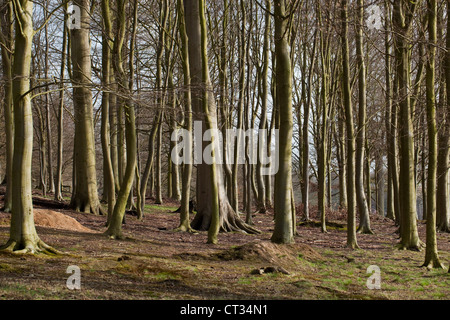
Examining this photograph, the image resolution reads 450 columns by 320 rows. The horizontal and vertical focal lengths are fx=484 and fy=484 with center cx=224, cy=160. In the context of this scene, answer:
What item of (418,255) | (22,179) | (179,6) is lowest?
(418,255)

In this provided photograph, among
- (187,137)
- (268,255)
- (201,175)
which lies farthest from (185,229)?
(268,255)

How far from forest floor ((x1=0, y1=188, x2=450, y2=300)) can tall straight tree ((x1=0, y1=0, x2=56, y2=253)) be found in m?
0.43

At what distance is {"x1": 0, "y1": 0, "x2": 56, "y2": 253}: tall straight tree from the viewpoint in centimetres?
809

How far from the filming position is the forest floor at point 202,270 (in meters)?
6.53

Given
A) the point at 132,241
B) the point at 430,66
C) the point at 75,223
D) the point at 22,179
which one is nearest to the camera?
the point at 22,179

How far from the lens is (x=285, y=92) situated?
1122 centimetres

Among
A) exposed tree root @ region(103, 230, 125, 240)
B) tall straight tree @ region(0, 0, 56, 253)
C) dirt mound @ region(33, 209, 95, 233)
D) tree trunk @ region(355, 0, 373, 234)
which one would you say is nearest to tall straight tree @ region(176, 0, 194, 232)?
exposed tree root @ region(103, 230, 125, 240)

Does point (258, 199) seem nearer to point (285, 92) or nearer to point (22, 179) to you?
point (285, 92)

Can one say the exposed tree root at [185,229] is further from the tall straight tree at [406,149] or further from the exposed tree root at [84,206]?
the tall straight tree at [406,149]

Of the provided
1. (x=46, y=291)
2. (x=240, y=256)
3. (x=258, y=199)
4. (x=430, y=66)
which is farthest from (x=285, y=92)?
(x=258, y=199)

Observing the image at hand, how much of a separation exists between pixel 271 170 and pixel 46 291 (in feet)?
73.1

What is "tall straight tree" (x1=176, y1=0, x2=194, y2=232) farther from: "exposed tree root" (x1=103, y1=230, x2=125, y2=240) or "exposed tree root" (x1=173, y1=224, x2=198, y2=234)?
"exposed tree root" (x1=103, y1=230, x2=125, y2=240)

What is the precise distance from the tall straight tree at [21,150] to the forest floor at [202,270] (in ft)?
1.42

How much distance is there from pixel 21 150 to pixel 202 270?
3640 mm
